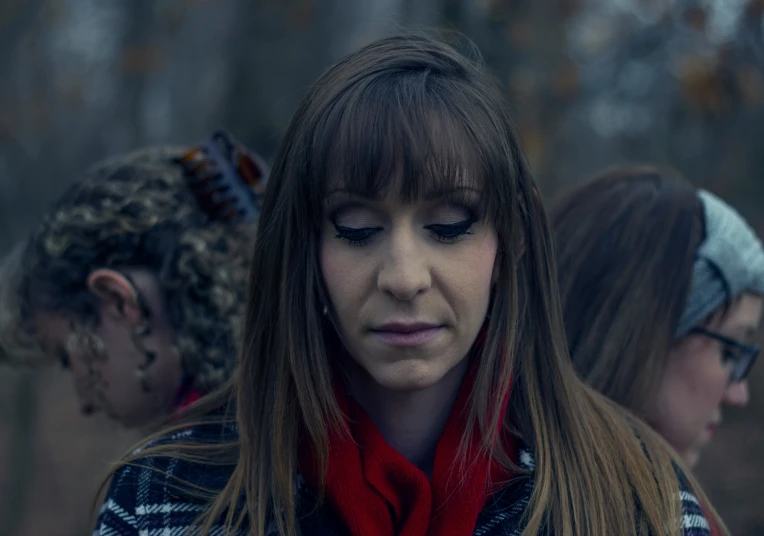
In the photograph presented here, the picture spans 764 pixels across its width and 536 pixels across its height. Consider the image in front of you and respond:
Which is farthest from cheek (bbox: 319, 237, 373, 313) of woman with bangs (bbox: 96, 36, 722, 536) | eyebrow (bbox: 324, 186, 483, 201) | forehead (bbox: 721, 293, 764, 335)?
forehead (bbox: 721, 293, 764, 335)

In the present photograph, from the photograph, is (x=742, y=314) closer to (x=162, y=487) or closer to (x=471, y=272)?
(x=471, y=272)

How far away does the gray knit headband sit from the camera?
245 centimetres

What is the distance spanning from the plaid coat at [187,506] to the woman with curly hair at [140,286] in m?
0.54

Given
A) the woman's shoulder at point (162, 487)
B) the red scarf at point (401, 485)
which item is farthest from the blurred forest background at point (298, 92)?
the red scarf at point (401, 485)

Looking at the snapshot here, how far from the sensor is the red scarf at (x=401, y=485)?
1781 mm

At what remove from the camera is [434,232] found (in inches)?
69.5

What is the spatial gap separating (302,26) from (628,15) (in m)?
3.29

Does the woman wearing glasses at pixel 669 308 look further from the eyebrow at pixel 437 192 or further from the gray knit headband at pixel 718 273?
the eyebrow at pixel 437 192

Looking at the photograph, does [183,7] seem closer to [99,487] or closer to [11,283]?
[11,283]

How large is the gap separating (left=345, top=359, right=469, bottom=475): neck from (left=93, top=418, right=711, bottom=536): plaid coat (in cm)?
20

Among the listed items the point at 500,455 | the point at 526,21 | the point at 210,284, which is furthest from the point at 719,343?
the point at 526,21

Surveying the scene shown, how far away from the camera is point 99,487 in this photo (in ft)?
6.63

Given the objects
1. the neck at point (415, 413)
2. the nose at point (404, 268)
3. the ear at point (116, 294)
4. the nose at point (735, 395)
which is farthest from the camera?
the nose at point (735, 395)

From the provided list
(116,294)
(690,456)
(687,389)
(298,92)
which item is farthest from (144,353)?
(298,92)
